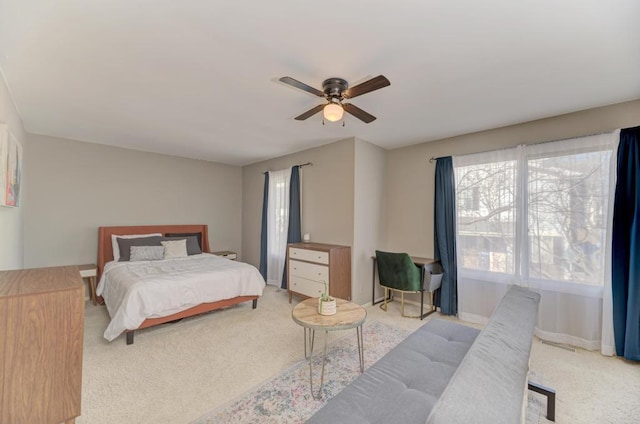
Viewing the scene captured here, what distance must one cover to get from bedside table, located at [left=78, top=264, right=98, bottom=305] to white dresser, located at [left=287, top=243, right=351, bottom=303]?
2906 mm

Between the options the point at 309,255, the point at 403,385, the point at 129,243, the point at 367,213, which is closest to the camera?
the point at 403,385

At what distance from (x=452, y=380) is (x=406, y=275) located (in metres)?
2.64

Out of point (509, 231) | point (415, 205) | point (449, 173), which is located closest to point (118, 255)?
point (415, 205)

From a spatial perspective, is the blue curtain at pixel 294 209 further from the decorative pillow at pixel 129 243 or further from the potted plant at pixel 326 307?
the potted plant at pixel 326 307

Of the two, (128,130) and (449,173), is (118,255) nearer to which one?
(128,130)

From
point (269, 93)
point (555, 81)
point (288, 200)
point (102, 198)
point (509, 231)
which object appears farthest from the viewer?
point (288, 200)

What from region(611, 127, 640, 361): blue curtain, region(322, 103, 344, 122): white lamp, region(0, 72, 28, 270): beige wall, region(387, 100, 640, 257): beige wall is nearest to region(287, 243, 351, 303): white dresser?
region(387, 100, 640, 257): beige wall

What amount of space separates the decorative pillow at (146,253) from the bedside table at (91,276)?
21.4 inches

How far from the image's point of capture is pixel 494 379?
1.03 metres

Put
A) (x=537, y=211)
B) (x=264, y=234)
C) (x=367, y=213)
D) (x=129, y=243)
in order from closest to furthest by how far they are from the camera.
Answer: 1. (x=537, y=211)
2. (x=367, y=213)
3. (x=129, y=243)
4. (x=264, y=234)

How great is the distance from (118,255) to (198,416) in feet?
11.0

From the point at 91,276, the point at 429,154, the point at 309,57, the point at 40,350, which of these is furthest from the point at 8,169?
the point at 429,154

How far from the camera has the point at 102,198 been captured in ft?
14.5

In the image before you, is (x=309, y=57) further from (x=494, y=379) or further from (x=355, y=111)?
(x=494, y=379)
